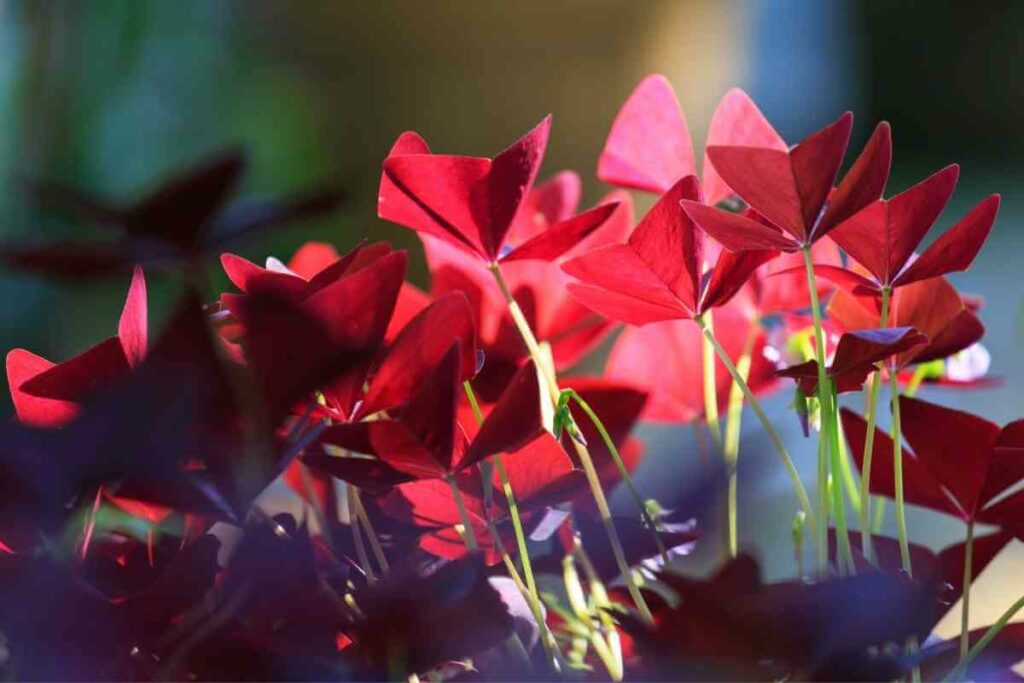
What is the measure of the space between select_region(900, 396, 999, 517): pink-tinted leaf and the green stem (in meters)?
0.03

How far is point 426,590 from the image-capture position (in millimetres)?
148

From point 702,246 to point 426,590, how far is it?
0.09 meters

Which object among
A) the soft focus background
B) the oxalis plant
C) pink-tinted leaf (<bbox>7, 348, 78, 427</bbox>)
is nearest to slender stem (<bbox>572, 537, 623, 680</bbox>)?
the oxalis plant

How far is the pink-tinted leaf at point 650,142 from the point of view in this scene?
251mm

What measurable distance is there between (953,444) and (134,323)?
0.16m

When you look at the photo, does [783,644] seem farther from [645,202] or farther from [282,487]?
[645,202]

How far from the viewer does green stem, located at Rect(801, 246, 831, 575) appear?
17cm

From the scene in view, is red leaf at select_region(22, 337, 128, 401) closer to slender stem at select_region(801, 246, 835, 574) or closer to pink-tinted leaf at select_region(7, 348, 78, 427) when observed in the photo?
pink-tinted leaf at select_region(7, 348, 78, 427)

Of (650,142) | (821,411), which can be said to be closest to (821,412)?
(821,411)

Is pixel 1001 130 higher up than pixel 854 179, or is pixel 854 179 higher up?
pixel 854 179

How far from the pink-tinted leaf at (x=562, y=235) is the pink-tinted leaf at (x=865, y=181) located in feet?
0.15

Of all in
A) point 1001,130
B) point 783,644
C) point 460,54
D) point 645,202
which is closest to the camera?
point 783,644

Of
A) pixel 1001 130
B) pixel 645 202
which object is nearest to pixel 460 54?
pixel 645 202

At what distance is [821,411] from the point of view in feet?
0.56
